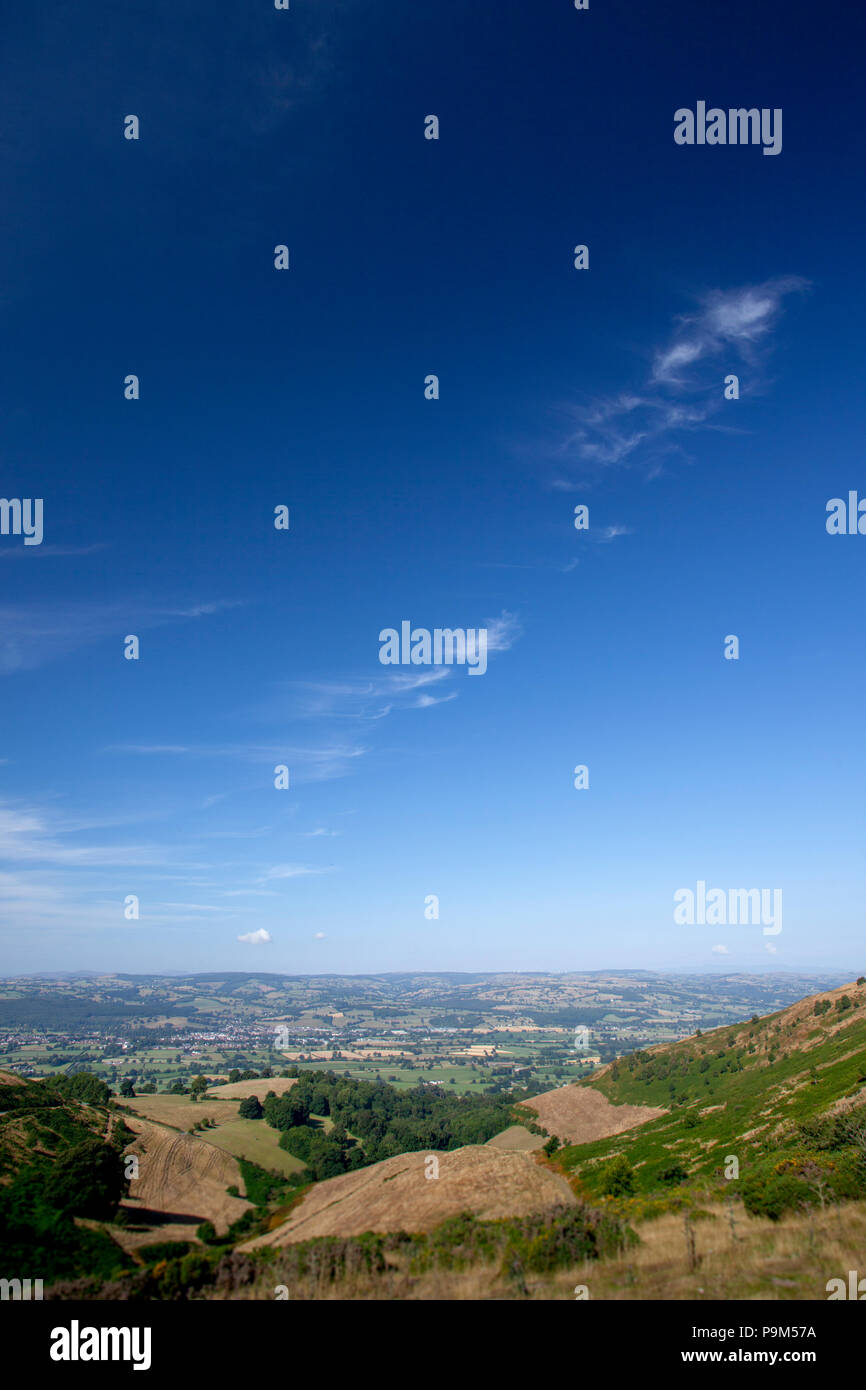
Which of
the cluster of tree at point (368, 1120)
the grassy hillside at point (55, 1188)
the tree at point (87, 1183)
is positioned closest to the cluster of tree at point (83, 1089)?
the grassy hillside at point (55, 1188)

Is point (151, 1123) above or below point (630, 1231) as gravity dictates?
below

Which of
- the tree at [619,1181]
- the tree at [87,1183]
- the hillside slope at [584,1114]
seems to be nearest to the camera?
the tree at [619,1181]

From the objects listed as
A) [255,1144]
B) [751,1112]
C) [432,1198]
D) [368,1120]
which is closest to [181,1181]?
[255,1144]

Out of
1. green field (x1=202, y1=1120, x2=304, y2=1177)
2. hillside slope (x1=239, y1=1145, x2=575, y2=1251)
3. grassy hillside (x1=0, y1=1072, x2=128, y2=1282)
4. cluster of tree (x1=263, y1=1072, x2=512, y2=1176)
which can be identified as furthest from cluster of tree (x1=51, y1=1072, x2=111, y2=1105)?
hillside slope (x1=239, y1=1145, x2=575, y2=1251)

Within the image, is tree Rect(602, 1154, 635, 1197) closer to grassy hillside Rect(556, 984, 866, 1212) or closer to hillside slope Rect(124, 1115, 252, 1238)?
grassy hillside Rect(556, 984, 866, 1212)

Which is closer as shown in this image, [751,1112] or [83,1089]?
[751,1112]

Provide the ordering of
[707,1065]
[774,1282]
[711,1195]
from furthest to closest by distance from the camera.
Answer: [707,1065], [711,1195], [774,1282]

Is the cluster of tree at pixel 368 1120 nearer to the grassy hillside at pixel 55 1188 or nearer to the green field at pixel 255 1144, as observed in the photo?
the green field at pixel 255 1144

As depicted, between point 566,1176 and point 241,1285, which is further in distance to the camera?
point 566,1176

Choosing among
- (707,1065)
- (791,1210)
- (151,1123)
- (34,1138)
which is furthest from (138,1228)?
(707,1065)

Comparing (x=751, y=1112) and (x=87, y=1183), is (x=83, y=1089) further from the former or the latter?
(x=751, y=1112)
